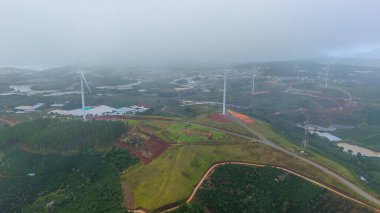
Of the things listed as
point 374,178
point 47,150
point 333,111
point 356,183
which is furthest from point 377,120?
point 47,150

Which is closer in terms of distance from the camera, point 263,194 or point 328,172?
point 263,194

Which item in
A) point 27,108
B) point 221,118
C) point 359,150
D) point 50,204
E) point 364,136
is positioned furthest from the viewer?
point 27,108

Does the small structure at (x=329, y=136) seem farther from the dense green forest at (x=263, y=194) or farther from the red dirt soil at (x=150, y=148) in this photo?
the red dirt soil at (x=150, y=148)

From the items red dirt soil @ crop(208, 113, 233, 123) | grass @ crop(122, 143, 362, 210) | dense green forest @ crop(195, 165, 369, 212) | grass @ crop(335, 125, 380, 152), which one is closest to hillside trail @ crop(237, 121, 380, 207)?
grass @ crop(122, 143, 362, 210)

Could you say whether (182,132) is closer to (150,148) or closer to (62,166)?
(150,148)

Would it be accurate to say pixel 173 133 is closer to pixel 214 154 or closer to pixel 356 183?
Result: pixel 214 154

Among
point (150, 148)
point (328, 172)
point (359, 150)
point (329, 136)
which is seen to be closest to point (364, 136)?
point (329, 136)
